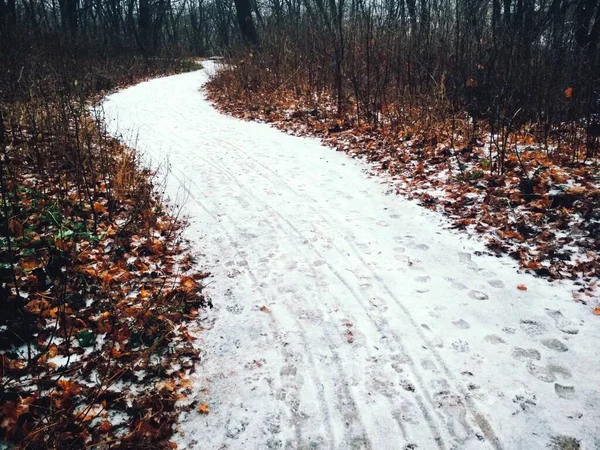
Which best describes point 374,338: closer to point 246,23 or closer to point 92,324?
point 92,324

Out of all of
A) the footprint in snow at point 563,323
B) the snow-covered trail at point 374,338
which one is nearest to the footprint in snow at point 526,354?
the snow-covered trail at point 374,338

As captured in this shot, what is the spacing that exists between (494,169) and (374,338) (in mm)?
3437

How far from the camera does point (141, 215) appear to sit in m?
4.38

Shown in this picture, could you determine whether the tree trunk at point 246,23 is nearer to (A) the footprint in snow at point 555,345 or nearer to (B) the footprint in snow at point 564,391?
(A) the footprint in snow at point 555,345

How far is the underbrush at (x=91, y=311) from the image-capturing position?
2.13 meters

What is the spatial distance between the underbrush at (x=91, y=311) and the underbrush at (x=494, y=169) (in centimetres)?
311

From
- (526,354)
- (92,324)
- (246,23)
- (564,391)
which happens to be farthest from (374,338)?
(246,23)

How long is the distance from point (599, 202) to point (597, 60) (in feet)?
11.8

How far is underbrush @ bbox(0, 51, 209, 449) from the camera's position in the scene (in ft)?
6.98

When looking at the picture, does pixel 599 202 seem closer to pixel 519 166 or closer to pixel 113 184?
pixel 519 166

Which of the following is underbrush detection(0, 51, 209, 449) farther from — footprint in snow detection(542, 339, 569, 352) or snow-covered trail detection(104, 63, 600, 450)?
footprint in snow detection(542, 339, 569, 352)

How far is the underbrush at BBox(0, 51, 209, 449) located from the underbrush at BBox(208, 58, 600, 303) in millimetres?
3113

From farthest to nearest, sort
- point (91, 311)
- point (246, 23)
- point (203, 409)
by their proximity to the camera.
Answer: point (246, 23)
point (91, 311)
point (203, 409)

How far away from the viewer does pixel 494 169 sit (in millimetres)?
5031
